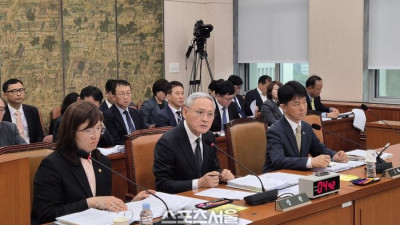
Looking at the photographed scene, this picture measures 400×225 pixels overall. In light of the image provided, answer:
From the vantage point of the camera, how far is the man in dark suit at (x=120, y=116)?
524 centimetres

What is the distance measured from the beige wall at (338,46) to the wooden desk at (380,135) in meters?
1.52

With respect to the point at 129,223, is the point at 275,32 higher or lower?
higher

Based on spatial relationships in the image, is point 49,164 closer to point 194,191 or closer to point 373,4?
point 194,191

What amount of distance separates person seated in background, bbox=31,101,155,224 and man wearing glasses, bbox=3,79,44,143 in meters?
3.28

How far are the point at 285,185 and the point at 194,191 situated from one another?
48 centimetres

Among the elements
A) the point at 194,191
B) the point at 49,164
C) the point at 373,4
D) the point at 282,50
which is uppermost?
the point at 373,4

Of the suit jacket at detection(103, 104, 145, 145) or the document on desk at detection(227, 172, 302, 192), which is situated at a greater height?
the suit jacket at detection(103, 104, 145, 145)

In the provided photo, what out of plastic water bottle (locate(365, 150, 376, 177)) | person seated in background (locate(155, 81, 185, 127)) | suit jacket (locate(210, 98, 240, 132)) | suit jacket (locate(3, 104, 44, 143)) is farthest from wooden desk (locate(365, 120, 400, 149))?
suit jacket (locate(3, 104, 44, 143))

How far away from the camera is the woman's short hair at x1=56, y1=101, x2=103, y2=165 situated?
2645mm

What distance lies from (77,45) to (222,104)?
8.81 ft

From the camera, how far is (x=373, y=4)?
753 cm

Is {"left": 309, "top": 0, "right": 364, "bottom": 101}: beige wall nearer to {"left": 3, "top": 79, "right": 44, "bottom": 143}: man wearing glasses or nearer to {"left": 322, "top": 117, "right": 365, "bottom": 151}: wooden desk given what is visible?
{"left": 322, "top": 117, "right": 365, "bottom": 151}: wooden desk

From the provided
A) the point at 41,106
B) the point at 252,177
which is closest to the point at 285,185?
the point at 252,177

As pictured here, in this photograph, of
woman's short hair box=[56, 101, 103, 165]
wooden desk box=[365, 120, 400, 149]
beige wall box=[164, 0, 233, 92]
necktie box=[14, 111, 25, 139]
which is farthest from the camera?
beige wall box=[164, 0, 233, 92]
